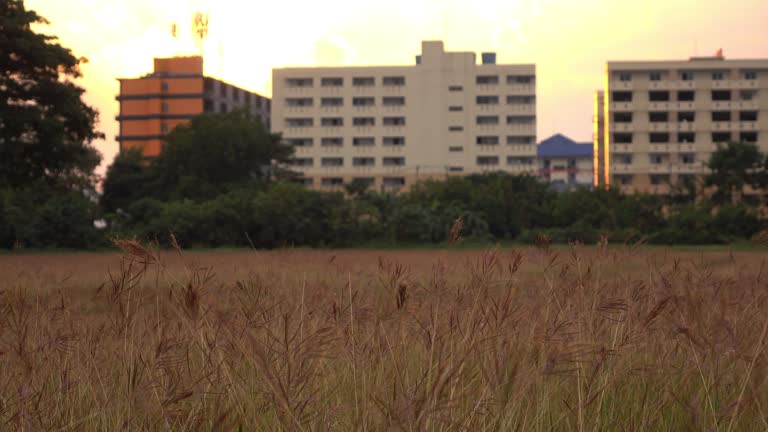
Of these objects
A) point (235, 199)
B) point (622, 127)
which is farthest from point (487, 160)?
point (235, 199)

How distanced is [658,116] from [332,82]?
99.2 feet

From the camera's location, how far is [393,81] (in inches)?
3145

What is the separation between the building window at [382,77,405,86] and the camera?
7950 cm

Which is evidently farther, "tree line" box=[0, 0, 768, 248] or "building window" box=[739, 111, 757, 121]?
"building window" box=[739, 111, 757, 121]

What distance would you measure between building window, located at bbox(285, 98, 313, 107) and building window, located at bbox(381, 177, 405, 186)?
1067cm

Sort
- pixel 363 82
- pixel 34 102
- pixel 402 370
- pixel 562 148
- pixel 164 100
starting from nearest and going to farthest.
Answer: pixel 402 370 < pixel 34 102 < pixel 363 82 < pixel 164 100 < pixel 562 148

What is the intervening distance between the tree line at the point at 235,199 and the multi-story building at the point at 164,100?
96.4 feet

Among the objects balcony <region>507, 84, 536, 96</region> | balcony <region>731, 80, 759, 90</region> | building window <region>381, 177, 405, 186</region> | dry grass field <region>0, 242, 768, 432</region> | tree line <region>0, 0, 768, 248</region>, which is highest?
balcony <region>507, 84, 536, 96</region>

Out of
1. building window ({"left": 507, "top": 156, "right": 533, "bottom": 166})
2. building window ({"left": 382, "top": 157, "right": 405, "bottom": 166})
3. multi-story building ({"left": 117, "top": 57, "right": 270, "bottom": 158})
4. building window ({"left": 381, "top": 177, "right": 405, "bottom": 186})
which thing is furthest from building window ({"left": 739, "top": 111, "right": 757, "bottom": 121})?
multi-story building ({"left": 117, "top": 57, "right": 270, "bottom": 158})

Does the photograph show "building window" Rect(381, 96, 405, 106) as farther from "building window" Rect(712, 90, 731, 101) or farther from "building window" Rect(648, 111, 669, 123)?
"building window" Rect(712, 90, 731, 101)

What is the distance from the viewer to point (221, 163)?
48.9 metres

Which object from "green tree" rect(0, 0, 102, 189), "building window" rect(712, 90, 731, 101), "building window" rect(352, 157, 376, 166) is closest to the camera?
"green tree" rect(0, 0, 102, 189)

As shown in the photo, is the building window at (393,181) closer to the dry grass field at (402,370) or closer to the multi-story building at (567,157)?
the multi-story building at (567,157)

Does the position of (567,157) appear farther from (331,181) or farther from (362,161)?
(331,181)
